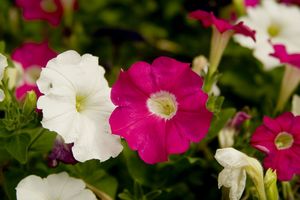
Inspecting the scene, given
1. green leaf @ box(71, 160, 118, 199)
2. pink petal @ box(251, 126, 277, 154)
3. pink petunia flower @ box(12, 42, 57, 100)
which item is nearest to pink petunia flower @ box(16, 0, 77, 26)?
pink petunia flower @ box(12, 42, 57, 100)

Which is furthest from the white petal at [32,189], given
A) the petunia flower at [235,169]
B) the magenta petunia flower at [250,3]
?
the magenta petunia flower at [250,3]

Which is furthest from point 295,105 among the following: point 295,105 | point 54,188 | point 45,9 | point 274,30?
point 45,9

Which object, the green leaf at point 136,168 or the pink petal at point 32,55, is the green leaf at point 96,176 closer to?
the green leaf at point 136,168

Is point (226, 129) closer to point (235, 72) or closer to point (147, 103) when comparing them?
point (147, 103)

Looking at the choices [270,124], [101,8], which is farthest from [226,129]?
[101,8]

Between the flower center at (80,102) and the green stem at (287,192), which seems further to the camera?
the green stem at (287,192)

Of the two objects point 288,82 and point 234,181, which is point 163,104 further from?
point 288,82

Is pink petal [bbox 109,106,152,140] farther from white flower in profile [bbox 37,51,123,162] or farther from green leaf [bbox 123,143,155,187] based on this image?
green leaf [bbox 123,143,155,187]
